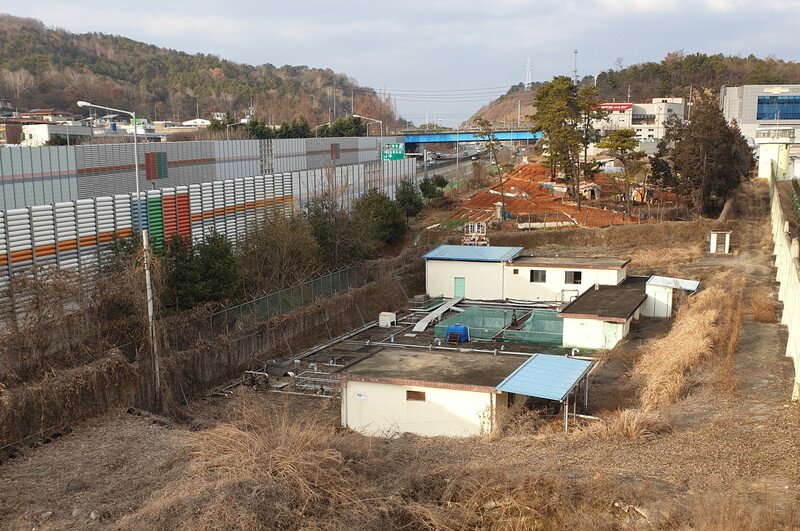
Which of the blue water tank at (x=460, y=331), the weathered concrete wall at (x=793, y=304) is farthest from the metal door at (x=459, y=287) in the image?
the weathered concrete wall at (x=793, y=304)

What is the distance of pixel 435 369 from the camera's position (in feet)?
56.5

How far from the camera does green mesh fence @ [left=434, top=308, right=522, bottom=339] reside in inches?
1020

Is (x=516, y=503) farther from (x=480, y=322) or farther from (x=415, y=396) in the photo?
(x=480, y=322)

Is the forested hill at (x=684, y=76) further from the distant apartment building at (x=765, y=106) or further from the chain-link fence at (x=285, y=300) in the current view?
the chain-link fence at (x=285, y=300)

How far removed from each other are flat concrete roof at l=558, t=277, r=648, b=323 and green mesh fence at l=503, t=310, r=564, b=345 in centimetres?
90

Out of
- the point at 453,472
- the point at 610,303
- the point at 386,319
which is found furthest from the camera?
the point at 386,319

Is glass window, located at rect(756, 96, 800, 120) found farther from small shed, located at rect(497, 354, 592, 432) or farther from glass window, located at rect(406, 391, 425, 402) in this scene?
glass window, located at rect(406, 391, 425, 402)

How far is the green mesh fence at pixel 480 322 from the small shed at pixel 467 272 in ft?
8.85

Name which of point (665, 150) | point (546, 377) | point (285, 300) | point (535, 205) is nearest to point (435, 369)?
point (546, 377)

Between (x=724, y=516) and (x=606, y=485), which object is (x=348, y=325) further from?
(x=724, y=516)

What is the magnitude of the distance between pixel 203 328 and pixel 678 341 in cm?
1289

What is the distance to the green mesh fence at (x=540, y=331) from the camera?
2480cm

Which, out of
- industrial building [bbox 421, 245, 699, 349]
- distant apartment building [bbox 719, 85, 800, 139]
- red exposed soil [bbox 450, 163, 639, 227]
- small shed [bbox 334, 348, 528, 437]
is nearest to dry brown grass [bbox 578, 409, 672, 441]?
small shed [bbox 334, 348, 528, 437]

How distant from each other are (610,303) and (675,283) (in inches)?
133
